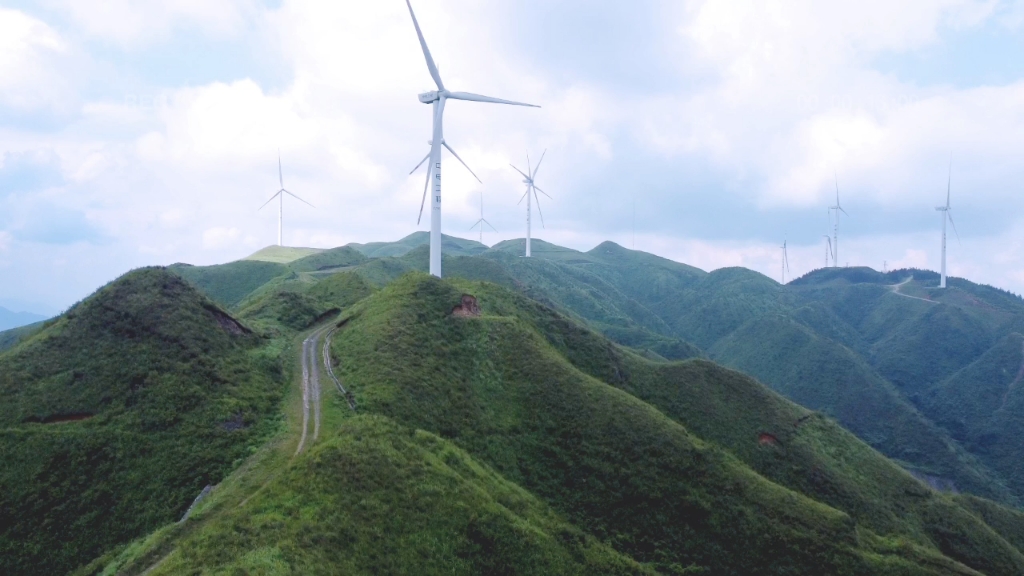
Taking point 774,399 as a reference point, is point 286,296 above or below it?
above

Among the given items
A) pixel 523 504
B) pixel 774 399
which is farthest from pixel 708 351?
pixel 523 504

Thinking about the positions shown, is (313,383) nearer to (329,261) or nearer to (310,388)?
(310,388)

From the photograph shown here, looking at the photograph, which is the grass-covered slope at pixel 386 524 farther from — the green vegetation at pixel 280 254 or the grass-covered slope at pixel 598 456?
the green vegetation at pixel 280 254

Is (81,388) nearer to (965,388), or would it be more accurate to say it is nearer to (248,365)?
(248,365)

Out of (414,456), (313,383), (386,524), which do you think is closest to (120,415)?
(313,383)

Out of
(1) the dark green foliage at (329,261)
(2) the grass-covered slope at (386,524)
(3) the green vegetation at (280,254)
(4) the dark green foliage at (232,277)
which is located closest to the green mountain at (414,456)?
(2) the grass-covered slope at (386,524)

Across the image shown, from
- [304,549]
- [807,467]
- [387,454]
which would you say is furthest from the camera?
[807,467]
